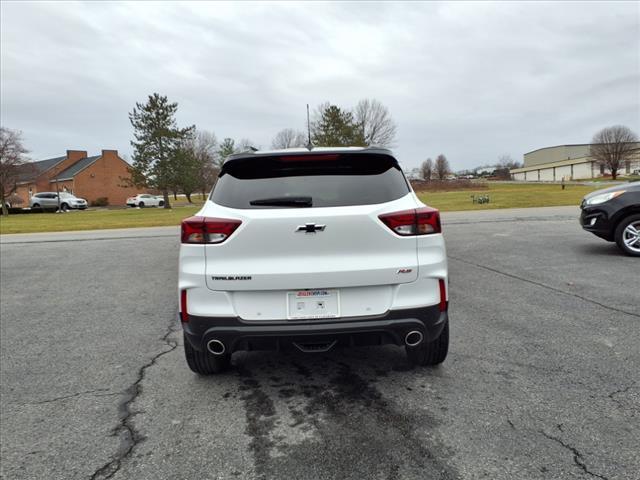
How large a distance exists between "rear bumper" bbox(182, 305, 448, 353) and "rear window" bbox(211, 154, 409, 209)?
2.48ft

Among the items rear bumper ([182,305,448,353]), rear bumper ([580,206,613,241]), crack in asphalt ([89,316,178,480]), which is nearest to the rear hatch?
rear bumper ([182,305,448,353])

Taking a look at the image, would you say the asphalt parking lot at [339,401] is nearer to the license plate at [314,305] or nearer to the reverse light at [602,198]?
the license plate at [314,305]

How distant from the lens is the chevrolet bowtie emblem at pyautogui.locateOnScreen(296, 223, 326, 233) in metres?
2.81

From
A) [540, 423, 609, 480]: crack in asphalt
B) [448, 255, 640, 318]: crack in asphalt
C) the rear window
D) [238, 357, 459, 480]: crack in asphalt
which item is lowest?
[540, 423, 609, 480]: crack in asphalt

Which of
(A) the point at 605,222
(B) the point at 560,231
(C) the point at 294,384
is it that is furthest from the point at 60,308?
(B) the point at 560,231

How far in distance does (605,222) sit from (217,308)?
778cm

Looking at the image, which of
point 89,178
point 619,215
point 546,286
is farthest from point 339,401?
point 89,178

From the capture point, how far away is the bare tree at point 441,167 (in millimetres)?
94625

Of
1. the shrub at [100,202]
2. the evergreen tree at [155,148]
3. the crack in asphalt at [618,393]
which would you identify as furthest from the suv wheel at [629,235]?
the shrub at [100,202]

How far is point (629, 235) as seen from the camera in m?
8.04

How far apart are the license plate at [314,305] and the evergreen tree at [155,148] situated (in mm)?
45230

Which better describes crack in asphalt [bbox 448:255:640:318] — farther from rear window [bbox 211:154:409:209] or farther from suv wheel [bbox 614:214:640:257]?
rear window [bbox 211:154:409:209]

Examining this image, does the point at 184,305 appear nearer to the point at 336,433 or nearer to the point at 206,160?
the point at 336,433

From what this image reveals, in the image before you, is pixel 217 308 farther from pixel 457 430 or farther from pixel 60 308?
pixel 60 308
